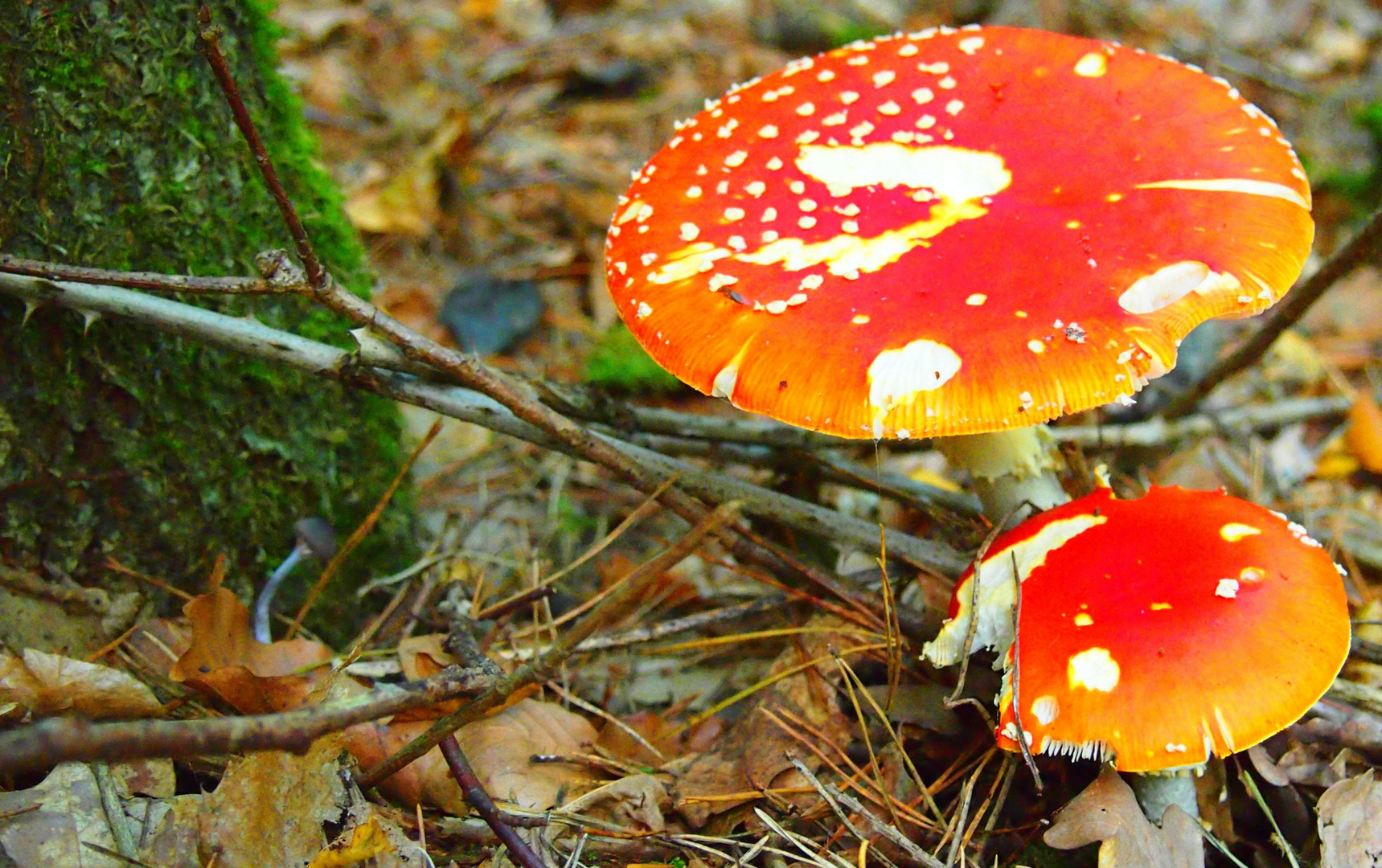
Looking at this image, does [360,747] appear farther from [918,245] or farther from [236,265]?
[918,245]

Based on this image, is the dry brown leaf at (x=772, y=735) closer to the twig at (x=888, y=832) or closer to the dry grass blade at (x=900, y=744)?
the dry grass blade at (x=900, y=744)

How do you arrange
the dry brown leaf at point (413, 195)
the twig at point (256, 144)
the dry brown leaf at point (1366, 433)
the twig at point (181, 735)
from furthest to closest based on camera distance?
the dry brown leaf at point (413, 195), the dry brown leaf at point (1366, 433), the twig at point (256, 144), the twig at point (181, 735)

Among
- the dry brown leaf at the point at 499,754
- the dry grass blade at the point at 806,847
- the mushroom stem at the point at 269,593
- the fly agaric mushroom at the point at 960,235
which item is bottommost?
the dry grass blade at the point at 806,847

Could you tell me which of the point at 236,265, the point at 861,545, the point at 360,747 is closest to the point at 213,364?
the point at 236,265

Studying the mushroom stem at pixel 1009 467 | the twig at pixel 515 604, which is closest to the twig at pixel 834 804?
the twig at pixel 515 604

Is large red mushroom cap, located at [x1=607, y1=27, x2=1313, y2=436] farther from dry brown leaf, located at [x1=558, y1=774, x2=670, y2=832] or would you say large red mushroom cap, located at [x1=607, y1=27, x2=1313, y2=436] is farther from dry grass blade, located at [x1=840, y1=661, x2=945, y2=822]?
dry brown leaf, located at [x1=558, y1=774, x2=670, y2=832]

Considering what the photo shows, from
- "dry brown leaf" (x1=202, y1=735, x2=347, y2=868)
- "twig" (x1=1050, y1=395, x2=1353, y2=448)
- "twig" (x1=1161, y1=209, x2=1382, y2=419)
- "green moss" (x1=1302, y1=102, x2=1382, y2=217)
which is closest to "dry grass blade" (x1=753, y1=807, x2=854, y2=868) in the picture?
"dry brown leaf" (x1=202, y1=735, x2=347, y2=868)

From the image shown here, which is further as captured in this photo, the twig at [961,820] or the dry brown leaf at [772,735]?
the dry brown leaf at [772,735]
